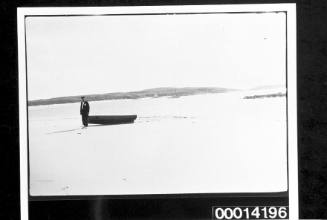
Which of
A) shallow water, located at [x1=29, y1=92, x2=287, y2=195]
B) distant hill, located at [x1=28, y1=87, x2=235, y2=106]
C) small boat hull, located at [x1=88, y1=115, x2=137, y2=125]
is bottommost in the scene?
shallow water, located at [x1=29, y1=92, x2=287, y2=195]

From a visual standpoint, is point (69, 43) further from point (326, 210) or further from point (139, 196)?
point (326, 210)

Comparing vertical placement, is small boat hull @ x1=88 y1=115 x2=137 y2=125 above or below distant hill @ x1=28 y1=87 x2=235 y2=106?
below

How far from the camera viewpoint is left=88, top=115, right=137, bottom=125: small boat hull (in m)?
0.81

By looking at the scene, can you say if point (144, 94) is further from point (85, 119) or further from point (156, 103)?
point (85, 119)

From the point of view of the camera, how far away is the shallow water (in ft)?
2.64

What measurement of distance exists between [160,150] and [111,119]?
0.44ft

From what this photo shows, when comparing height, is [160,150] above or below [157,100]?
below

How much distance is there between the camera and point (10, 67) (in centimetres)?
81

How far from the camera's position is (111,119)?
808 millimetres

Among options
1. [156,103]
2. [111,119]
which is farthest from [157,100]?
[111,119]

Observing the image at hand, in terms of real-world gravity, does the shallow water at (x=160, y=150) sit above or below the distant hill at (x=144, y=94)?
below

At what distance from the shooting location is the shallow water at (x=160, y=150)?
2.64 feet

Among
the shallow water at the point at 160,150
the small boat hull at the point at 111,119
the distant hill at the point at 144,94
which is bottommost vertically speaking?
the shallow water at the point at 160,150

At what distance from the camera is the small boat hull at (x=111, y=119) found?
807 mm
